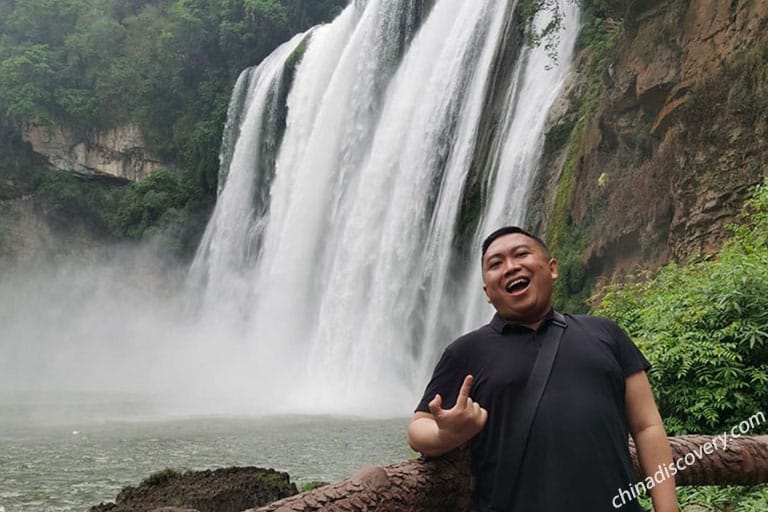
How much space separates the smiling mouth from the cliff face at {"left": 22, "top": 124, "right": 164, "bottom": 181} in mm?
34435

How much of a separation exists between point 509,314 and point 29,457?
27.9 feet

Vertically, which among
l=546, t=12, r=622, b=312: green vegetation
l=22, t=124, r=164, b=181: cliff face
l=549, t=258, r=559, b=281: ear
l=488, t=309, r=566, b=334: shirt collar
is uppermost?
l=22, t=124, r=164, b=181: cliff face

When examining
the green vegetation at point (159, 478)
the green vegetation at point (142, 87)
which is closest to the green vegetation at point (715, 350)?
the green vegetation at point (159, 478)

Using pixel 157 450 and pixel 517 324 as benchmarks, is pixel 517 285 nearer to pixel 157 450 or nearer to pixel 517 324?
pixel 517 324

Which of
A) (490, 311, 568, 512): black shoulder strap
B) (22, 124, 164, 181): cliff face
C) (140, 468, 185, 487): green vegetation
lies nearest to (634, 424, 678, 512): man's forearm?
(490, 311, 568, 512): black shoulder strap

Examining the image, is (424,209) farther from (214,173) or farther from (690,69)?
(214,173)

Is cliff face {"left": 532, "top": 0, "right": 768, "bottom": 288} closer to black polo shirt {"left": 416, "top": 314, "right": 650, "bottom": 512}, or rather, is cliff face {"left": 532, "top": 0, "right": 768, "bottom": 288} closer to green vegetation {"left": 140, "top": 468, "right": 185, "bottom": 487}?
green vegetation {"left": 140, "top": 468, "right": 185, "bottom": 487}

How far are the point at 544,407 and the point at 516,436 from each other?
0.09 meters

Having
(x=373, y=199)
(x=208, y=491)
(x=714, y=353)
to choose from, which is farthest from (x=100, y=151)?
(x=714, y=353)

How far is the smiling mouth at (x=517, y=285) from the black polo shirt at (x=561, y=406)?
0.30ft

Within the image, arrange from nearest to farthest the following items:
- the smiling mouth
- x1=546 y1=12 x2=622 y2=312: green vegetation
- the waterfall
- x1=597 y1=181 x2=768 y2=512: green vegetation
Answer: the smiling mouth, x1=597 y1=181 x2=768 y2=512: green vegetation, x1=546 y1=12 x2=622 y2=312: green vegetation, the waterfall

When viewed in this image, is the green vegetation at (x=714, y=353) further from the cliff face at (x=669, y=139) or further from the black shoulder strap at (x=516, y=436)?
the cliff face at (x=669, y=139)

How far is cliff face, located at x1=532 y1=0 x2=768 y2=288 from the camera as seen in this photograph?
8875 millimetres

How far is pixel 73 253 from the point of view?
33500mm
